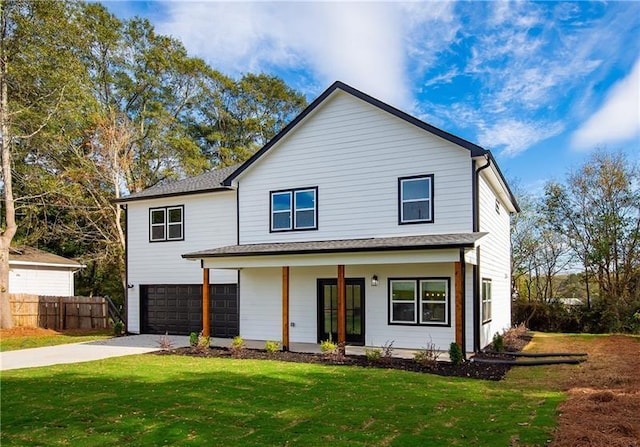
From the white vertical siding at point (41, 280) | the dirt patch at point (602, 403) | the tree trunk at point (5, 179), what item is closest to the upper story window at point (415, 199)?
the dirt patch at point (602, 403)

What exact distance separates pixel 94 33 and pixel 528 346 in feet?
97.2

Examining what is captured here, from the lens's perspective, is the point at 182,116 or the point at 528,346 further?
the point at 182,116

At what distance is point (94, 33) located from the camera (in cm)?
3053

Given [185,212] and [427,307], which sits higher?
[185,212]

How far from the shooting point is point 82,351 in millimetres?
14445

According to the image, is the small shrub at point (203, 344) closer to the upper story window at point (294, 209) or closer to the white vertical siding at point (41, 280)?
the upper story window at point (294, 209)

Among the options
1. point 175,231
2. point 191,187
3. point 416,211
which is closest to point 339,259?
point 416,211

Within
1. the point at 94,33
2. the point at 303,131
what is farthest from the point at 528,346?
the point at 94,33

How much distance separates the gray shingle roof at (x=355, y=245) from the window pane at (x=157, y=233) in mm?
Answer: 3505

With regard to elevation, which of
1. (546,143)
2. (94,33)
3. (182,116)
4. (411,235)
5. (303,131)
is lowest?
(411,235)

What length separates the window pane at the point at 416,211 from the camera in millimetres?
Answer: 13797

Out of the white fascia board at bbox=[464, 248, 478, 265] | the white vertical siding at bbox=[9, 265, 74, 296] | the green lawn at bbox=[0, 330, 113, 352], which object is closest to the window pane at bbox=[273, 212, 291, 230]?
the white fascia board at bbox=[464, 248, 478, 265]

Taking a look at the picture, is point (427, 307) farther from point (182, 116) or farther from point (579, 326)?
point (182, 116)

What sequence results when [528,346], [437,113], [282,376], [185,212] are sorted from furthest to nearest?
[437,113]
[185,212]
[528,346]
[282,376]
